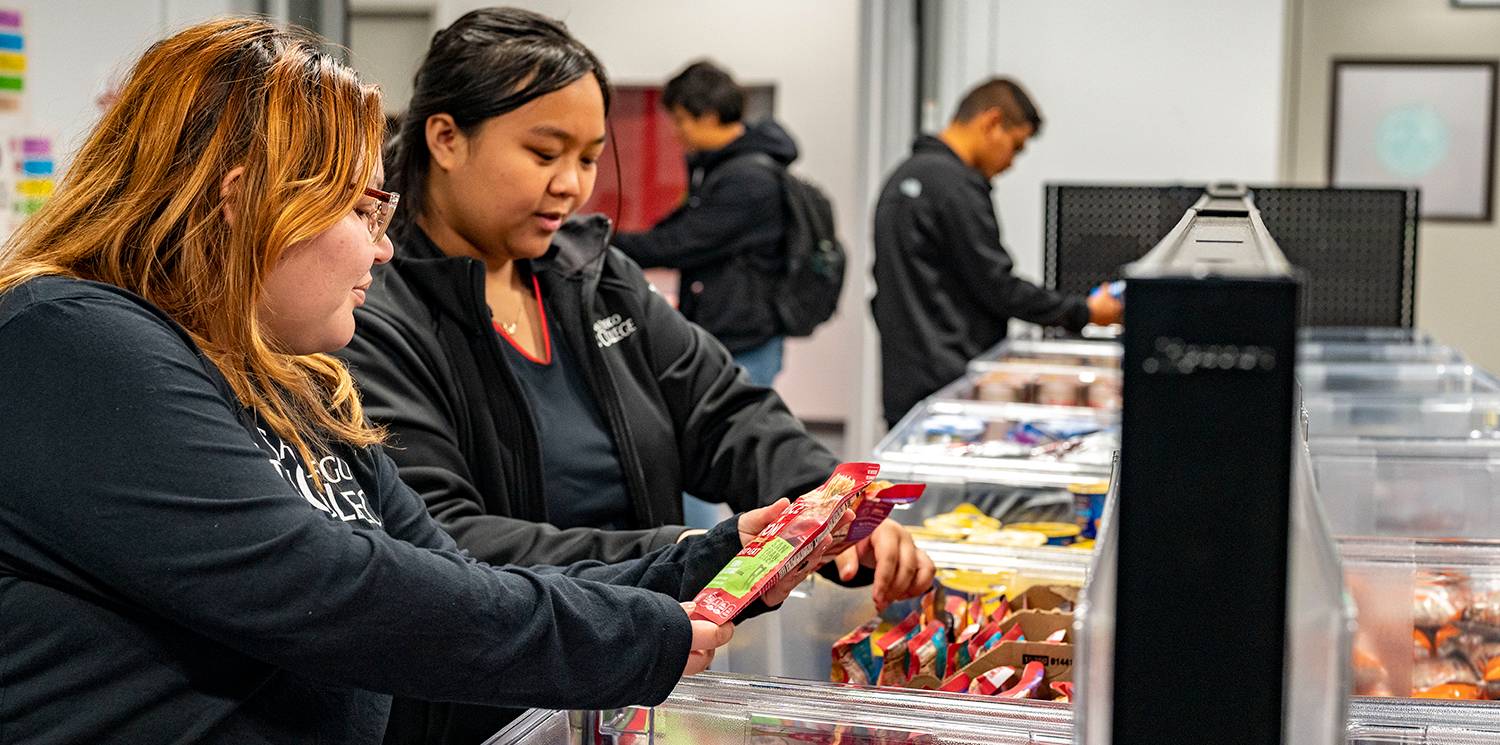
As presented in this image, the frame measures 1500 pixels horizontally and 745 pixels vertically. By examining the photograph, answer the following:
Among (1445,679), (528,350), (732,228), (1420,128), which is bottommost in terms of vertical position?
(1445,679)

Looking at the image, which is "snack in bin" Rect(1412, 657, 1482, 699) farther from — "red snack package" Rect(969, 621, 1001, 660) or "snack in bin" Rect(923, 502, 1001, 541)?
"snack in bin" Rect(923, 502, 1001, 541)

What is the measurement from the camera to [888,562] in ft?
5.92

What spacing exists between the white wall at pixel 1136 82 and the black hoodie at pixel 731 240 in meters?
2.04

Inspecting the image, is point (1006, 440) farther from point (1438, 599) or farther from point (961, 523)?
point (1438, 599)

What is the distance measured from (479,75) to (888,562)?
762 mm

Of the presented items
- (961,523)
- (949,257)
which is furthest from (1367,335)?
(961,523)

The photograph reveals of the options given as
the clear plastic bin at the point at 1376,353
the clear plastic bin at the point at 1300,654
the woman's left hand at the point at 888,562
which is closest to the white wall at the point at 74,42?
the woman's left hand at the point at 888,562

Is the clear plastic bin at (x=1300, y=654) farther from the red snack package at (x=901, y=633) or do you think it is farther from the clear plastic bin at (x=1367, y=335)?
the clear plastic bin at (x=1367, y=335)

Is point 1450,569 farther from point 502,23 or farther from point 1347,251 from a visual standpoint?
point 1347,251

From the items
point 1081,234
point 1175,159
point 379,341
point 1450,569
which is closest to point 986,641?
point 1450,569

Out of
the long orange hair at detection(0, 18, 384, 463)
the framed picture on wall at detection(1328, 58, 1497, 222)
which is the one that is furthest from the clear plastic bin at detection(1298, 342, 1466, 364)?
the framed picture on wall at detection(1328, 58, 1497, 222)

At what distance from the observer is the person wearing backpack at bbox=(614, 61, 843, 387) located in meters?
5.50

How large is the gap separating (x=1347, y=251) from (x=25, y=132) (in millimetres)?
3807

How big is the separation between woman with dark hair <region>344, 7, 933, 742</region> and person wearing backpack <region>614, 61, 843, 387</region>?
3.39 metres
